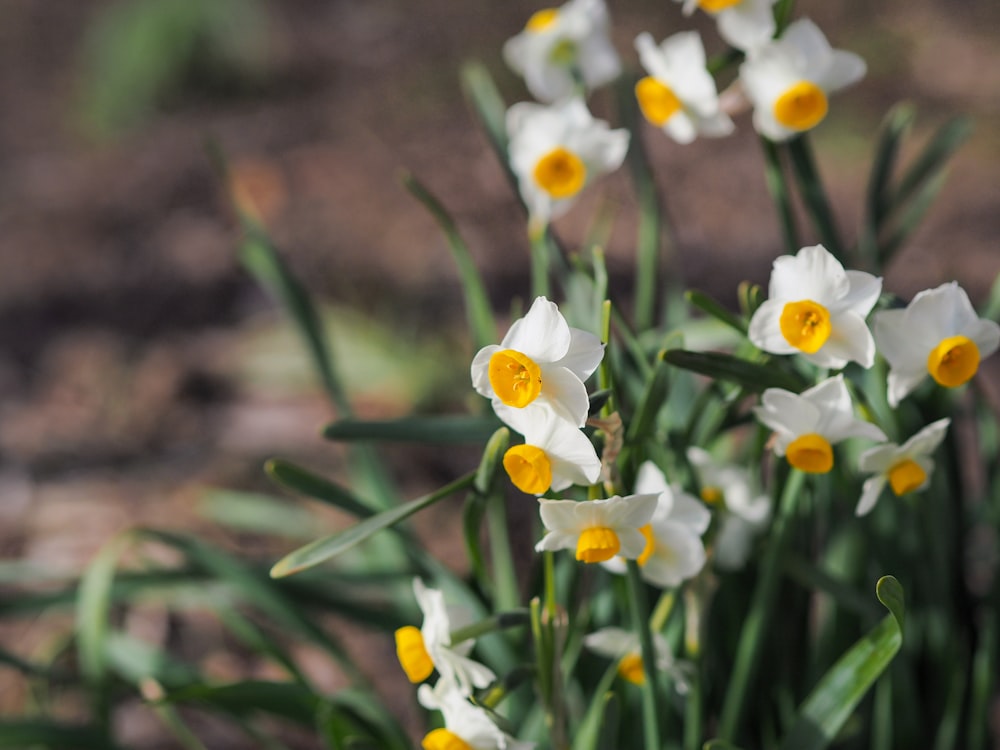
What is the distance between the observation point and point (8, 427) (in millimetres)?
1852

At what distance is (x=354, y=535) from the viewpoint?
2.01 ft

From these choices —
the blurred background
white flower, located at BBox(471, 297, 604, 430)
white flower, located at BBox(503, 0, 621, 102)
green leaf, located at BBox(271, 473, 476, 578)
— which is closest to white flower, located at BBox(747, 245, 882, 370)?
white flower, located at BBox(471, 297, 604, 430)

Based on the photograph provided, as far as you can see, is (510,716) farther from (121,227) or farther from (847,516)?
(121,227)

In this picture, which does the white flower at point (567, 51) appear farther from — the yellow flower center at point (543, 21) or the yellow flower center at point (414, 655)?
the yellow flower center at point (414, 655)

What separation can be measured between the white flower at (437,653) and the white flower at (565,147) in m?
0.33

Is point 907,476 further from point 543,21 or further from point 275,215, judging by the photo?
point 275,215

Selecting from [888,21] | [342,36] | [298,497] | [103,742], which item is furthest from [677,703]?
[342,36]

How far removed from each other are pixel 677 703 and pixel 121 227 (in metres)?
2.17

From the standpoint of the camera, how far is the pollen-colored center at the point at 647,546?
1.98 ft

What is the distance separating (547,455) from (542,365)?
0.17 ft

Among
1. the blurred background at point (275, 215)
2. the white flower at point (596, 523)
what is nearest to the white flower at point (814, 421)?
the white flower at point (596, 523)

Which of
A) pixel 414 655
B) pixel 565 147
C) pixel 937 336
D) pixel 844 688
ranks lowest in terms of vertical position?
pixel 844 688

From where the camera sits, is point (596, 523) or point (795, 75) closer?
point (596, 523)

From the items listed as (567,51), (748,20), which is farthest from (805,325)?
(567,51)
